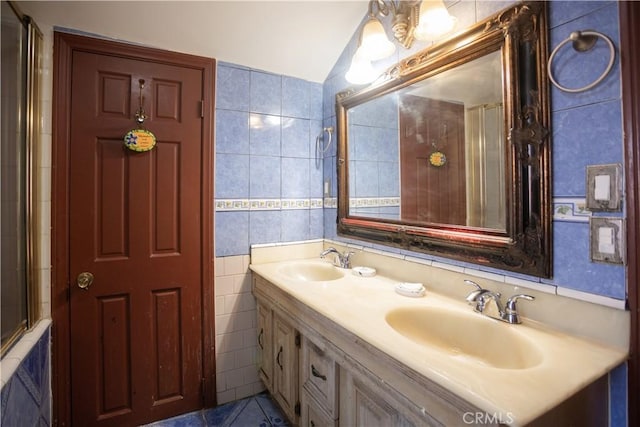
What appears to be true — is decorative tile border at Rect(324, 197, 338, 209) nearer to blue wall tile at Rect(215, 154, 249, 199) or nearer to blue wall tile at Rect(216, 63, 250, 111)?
blue wall tile at Rect(215, 154, 249, 199)

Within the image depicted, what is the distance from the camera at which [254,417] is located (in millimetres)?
1696

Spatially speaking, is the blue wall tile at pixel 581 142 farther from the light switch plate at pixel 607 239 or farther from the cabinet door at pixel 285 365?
the cabinet door at pixel 285 365

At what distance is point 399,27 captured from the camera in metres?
1.37

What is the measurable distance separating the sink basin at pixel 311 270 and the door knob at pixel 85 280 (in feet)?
3.19

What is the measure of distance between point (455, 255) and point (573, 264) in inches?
15.0

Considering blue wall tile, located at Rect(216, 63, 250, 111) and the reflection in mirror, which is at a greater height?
blue wall tile, located at Rect(216, 63, 250, 111)

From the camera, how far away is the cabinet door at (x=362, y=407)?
88 centimetres

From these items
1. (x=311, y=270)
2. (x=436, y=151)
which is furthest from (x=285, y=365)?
(x=436, y=151)

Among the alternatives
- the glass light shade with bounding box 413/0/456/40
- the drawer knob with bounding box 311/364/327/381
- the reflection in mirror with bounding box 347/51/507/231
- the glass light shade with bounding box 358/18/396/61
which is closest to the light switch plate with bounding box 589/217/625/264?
the reflection in mirror with bounding box 347/51/507/231

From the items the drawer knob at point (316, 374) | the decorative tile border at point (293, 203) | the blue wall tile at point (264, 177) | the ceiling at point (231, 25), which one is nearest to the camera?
the drawer knob at point (316, 374)

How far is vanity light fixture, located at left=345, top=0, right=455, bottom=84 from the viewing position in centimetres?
117

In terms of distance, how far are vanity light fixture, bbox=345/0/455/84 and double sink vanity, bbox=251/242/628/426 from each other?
3.19 feet

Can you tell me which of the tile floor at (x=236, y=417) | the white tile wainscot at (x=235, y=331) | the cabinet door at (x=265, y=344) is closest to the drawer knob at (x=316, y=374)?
the cabinet door at (x=265, y=344)

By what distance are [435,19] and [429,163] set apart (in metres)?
0.56
